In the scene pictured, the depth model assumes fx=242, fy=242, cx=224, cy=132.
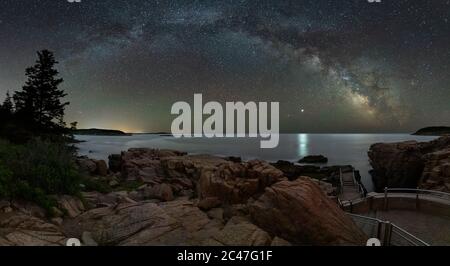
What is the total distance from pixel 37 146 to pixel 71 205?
5.99ft

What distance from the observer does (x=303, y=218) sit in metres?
3.66

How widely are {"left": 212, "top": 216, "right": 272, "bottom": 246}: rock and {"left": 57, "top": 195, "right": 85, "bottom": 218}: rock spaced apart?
3.01m

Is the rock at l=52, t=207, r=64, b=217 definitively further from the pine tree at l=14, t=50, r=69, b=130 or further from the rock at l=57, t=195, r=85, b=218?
the pine tree at l=14, t=50, r=69, b=130

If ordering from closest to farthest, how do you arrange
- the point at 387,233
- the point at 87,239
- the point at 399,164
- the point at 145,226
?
the point at 387,233 < the point at 87,239 < the point at 145,226 < the point at 399,164

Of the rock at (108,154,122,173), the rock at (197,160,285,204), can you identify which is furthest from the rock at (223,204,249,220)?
the rock at (108,154,122,173)

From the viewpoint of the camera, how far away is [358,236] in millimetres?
3666

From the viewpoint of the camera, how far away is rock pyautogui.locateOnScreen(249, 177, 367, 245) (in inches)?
141

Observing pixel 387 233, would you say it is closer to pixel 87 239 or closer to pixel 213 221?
pixel 213 221

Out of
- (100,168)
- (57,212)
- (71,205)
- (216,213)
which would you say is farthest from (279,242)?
(100,168)

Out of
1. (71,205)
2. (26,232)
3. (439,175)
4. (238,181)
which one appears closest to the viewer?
(26,232)
